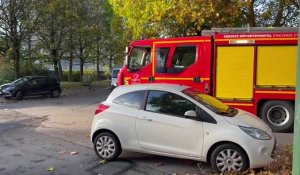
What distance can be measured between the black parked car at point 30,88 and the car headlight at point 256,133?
22.5m

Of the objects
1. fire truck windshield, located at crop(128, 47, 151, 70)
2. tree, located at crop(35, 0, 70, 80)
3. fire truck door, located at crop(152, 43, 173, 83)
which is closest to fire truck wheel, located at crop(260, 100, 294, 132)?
fire truck door, located at crop(152, 43, 173, 83)

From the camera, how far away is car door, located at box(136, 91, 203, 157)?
826cm

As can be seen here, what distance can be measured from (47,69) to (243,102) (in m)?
35.4

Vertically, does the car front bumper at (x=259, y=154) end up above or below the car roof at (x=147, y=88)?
below

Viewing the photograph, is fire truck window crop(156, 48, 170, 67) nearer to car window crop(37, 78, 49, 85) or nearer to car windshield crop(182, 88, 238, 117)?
car windshield crop(182, 88, 238, 117)

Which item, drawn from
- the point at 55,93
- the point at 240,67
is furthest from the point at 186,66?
the point at 55,93

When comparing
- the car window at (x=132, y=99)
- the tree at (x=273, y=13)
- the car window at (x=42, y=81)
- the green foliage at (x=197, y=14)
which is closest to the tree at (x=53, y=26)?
the car window at (x=42, y=81)

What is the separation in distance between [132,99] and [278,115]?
5.68m

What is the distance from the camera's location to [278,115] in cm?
1309

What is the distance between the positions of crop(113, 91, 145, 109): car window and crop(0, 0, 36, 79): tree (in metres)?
25.0

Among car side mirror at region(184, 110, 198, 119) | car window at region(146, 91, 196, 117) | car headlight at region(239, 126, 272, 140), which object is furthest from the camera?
car window at region(146, 91, 196, 117)

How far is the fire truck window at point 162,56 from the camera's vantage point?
46.0 ft

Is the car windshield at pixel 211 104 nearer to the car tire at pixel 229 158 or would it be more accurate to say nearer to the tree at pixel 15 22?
the car tire at pixel 229 158

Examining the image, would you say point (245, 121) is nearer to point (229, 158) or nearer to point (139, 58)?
point (229, 158)
